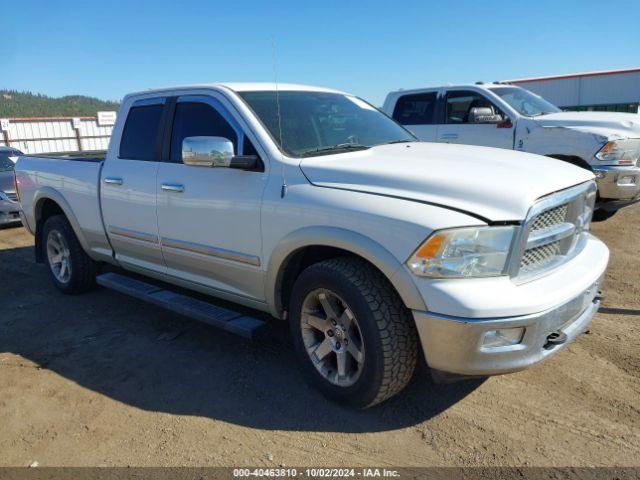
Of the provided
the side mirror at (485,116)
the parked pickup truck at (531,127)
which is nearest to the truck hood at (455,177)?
the parked pickup truck at (531,127)

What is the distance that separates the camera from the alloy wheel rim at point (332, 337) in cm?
304

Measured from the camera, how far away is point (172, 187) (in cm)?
394

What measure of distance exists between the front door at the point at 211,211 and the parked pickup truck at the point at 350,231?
13 mm

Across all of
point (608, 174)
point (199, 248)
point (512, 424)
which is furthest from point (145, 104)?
point (608, 174)

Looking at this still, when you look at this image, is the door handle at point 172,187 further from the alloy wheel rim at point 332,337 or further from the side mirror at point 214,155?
the alloy wheel rim at point 332,337

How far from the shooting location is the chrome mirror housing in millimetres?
3295

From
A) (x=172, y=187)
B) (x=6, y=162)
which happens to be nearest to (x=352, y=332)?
(x=172, y=187)

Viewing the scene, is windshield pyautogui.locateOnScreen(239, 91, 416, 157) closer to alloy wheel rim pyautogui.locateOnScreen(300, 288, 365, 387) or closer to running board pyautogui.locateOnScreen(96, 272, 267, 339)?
alloy wheel rim pyautogui.locateOnScreen(300, 288, 365, 387)

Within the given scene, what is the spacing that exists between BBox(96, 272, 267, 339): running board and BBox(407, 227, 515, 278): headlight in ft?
4.57

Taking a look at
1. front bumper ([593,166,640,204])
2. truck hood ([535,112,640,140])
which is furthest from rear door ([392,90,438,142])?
front bumper ([593,166,640,204])

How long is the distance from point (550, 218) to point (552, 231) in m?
0.08

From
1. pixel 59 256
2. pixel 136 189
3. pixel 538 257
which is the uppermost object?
pixel 136 189

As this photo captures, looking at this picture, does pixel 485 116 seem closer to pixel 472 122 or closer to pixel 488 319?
pixel 472 122

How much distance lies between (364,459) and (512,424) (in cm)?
89
